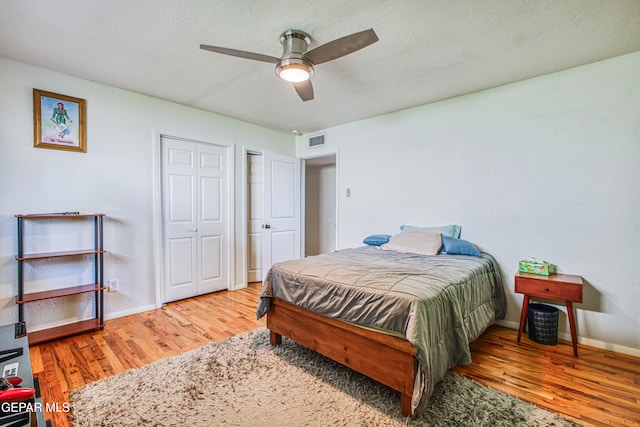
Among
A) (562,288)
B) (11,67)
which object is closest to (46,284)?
(11,67)

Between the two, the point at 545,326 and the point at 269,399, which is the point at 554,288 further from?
the point at 269,399

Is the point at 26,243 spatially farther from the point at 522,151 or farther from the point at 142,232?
the point at 522,151

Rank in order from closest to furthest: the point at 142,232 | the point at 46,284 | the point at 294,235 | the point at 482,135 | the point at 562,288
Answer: the point at 562,288, the point at 46,284, the point at 482,135, the point at 142,232, the point at 294,235

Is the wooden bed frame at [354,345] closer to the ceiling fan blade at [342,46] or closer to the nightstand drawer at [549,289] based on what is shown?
the nightstand drawer at [549,289]

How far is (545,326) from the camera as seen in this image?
2529mm

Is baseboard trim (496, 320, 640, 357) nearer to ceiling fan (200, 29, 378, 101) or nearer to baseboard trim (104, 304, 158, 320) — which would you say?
ceiling fan (200, 29, 378, 101)

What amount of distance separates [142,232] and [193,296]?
1.09 m

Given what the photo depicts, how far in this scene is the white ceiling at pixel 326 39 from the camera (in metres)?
1.83

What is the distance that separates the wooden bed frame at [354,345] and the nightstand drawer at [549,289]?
157 cm

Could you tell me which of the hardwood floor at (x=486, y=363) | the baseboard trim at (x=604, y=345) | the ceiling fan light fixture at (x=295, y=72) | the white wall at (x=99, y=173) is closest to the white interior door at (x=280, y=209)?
the white wall at (x=99, y=173)

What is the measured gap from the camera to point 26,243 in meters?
2.60

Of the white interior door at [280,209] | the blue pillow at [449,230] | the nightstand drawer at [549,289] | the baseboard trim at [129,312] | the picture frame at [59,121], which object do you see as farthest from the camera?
the white interior door at [280,209]

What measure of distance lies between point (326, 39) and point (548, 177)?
2375 mm

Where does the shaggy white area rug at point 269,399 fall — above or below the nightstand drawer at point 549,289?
below
